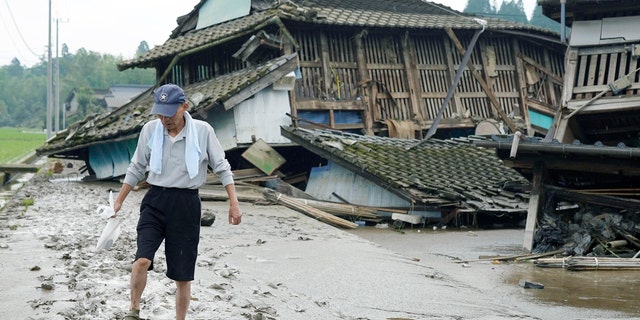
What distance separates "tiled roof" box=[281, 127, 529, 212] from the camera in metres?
18.1

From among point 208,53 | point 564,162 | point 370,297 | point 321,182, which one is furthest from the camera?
point 208,53

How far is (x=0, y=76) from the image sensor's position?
422ft

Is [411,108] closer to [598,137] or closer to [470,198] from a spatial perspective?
[470,198]

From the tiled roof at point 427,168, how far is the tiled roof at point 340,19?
284cm

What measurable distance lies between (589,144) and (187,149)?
9.80 m

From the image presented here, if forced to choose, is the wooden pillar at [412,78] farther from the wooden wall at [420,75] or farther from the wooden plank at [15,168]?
the wooden plank at [15,168]

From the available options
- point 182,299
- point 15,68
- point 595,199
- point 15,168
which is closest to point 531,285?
point 595,199

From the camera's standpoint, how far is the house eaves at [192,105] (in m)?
20.1

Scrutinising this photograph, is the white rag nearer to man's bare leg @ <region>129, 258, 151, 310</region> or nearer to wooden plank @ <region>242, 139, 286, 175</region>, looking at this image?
man's bare leg @ <region>129, 258, 151, 310</region>

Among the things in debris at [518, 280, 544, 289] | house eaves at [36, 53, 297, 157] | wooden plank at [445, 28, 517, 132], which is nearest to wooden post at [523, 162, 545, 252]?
debris at [518, 280, 544, 289]

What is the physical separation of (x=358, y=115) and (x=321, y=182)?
8.97ft

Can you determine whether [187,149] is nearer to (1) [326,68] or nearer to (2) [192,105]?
(2) [192,105]

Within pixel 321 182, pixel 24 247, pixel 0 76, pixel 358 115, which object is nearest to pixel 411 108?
pixel 358 115

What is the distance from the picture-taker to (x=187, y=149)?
6.44 metres
